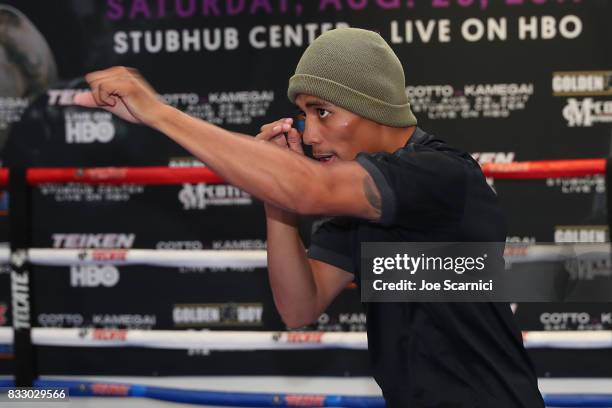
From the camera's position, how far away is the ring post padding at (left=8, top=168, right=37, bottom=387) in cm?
359

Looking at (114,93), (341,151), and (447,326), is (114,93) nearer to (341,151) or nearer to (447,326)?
(341,151)

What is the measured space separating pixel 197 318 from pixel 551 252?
1962mm

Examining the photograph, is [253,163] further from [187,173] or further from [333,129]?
[187,173]

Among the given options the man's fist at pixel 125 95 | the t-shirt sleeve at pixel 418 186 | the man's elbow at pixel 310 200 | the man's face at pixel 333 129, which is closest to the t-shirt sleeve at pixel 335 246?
the man's face at pixel 333 129

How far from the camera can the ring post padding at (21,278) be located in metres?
3.59

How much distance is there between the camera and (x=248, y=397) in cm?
345

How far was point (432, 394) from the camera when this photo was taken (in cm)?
147

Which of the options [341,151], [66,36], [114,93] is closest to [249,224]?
[66,36]

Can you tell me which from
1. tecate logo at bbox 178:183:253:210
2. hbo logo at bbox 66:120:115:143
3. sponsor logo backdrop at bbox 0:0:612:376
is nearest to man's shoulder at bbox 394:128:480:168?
sponsor logo backdrop at bbox 0:0:612:376

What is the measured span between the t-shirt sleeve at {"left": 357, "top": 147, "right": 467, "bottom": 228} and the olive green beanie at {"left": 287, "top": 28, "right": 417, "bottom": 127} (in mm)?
215

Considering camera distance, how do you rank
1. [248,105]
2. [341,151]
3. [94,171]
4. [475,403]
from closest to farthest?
[475,403] < [341,151] < [94,171] < [248,105]

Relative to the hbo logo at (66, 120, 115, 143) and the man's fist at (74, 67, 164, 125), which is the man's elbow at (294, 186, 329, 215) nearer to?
the man's fist at (74, 67, 164, 125)

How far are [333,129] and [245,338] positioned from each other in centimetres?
212

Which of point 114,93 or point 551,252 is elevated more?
point 114,93
